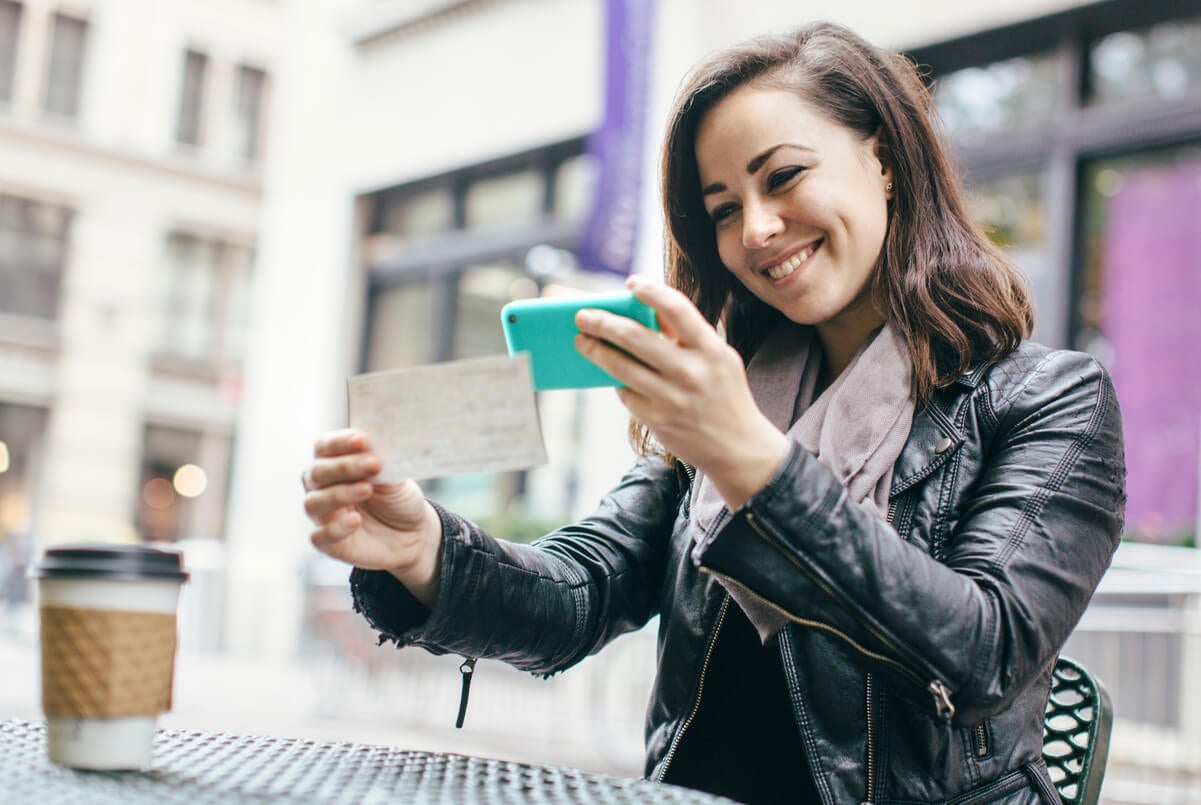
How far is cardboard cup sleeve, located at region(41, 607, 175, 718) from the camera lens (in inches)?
45.8

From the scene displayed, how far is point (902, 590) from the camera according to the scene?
1.26 metres

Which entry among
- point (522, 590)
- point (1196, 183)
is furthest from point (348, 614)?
point (522, 590)

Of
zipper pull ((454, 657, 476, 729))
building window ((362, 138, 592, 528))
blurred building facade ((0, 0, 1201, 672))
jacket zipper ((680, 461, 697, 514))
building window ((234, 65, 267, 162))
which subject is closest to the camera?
zipper pull ((454, 657, 476, 729))

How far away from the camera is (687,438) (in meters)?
1.20

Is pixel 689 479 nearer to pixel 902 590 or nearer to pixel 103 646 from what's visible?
pixel 902 590

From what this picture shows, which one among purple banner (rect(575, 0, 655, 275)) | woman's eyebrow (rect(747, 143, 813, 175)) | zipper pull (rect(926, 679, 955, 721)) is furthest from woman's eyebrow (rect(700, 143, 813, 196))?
purple banner (rect(575, 0, 655, 275))

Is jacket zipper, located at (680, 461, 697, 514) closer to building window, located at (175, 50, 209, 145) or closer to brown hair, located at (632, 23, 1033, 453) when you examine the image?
brown hair, located at (632, 23, 1033, 453)

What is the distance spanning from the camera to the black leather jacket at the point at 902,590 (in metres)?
1.27

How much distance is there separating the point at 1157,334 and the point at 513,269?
15.4 ft

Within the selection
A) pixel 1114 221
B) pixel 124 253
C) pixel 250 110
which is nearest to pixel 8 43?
pixel 124 253

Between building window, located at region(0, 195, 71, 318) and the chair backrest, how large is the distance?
65.8 ft

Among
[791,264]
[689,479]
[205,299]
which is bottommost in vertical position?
[689,479]

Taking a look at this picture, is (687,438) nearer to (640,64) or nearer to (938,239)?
(938,239)

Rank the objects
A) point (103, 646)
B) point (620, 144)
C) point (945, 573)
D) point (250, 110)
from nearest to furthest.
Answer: point (103, 646) < point (945, 573) < point (620, 144) < point (250, 110)
